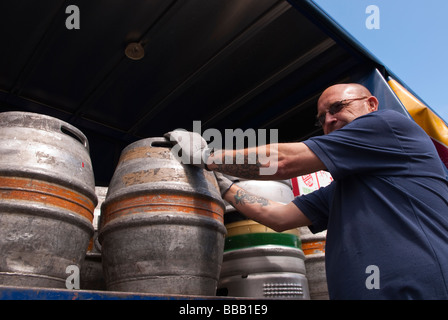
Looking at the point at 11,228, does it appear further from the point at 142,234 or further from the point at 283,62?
the point at 283,62

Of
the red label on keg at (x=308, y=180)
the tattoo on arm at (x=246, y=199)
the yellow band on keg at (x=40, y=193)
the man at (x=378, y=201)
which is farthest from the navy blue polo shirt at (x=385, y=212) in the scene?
the red label on keg at (x=308, y=180)

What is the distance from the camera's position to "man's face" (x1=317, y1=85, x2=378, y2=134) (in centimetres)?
181

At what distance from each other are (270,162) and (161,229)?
0.50 meters

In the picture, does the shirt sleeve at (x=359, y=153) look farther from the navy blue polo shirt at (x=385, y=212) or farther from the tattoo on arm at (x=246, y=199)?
the tattoo on arm at (x=246, y=199)

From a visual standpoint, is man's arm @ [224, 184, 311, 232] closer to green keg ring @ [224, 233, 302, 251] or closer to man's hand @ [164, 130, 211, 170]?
green keg ring @ [224, 233, 302, 251]

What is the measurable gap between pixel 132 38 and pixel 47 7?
0.50 metres

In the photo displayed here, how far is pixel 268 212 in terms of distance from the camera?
194cm

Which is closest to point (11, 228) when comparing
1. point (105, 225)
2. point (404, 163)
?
point (105, 225)

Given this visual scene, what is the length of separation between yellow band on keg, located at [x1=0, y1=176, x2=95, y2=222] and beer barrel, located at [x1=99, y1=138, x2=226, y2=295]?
7.2 inches

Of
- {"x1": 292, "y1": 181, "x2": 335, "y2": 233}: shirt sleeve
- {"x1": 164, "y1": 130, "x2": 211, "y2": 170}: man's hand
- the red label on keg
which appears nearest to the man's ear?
{"x1": 292, "y1": 181, "x2": 335, "y2": 233}: shirt sleeve

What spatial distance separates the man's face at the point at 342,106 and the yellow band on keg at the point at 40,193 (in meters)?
1.16

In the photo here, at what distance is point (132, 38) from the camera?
247 centimetres

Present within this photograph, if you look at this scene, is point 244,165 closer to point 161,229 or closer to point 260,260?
point 161,229

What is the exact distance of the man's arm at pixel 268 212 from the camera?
1.93 meters
